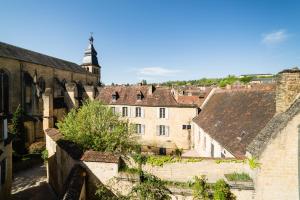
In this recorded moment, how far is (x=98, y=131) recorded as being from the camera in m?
15.7

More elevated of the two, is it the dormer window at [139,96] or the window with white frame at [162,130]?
the dormer window at [139,96]

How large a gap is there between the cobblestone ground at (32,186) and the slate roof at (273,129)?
1409 centimetres

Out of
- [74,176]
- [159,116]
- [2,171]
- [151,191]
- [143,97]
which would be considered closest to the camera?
[151,191]

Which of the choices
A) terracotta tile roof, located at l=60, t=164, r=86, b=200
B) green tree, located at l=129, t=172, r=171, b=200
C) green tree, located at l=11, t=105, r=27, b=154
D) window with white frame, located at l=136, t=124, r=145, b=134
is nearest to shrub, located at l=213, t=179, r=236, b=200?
green tree, located at l=129, t=172, r=171, b=200

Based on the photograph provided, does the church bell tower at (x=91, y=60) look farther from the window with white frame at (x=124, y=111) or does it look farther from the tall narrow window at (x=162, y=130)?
the tall narrow window at (x=162, y=130)

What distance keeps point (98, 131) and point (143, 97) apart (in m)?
16.5

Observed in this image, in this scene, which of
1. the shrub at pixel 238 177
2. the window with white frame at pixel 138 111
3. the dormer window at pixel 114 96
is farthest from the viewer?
the dormer window at pixel 114 96

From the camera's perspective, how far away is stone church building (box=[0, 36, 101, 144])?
92.4 ft

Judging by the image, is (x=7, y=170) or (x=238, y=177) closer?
(x=238, y=177)

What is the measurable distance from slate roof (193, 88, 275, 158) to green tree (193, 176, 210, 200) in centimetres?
261

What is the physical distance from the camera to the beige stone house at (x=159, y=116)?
29094 millimetres

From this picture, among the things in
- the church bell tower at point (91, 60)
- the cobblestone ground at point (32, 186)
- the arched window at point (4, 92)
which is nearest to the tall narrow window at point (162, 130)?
the cobblestone ground at point (32, 186)

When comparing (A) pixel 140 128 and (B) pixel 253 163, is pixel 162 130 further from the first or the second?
(B) pixel 253 163

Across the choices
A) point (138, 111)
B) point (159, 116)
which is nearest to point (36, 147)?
point (138, 111)
